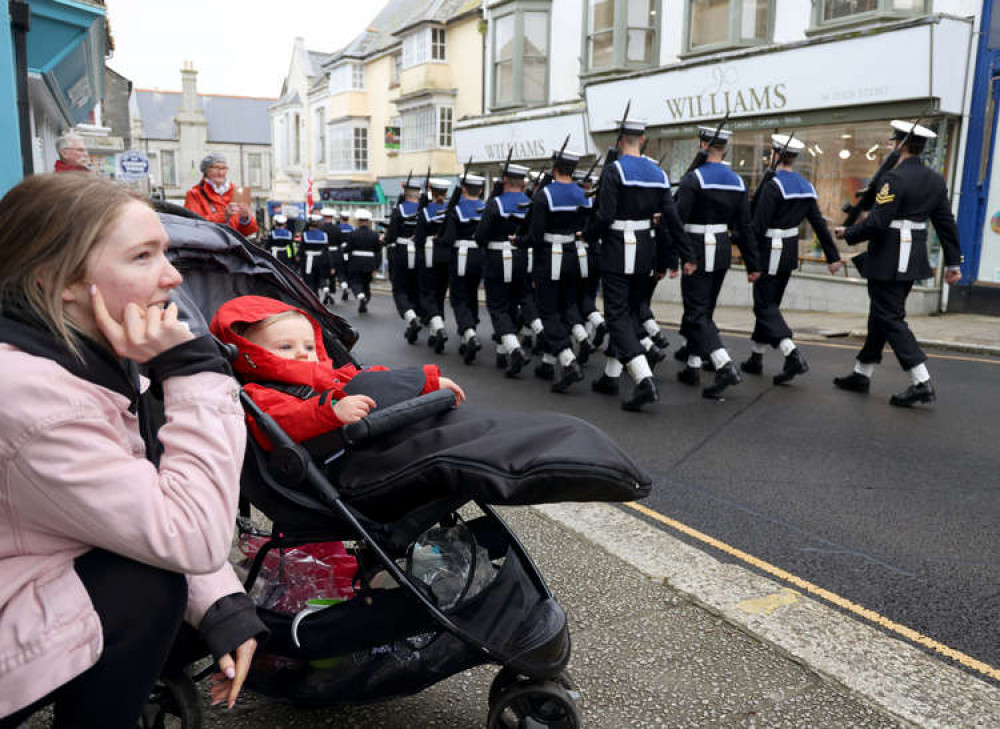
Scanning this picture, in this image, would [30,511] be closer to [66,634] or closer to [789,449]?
[66,634]

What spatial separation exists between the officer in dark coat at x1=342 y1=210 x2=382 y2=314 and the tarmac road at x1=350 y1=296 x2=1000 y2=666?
8279 millimetres

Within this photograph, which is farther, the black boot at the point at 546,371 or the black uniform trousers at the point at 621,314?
the black boot at the point at 546,371

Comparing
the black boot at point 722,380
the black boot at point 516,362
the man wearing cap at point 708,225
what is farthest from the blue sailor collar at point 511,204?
the black boot at point 722,380

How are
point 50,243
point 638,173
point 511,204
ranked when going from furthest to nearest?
point 511,204 → point 638,173 → point 50,243

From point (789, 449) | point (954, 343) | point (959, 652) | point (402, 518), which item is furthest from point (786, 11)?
point (402, 518)

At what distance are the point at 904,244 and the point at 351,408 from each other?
6.40m

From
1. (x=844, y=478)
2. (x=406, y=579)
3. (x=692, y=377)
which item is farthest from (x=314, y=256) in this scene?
Result: (x=406, y=579)

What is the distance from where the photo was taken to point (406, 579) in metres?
2.20

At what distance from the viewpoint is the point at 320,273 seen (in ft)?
61.8

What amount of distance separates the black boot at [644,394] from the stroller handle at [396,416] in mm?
4755

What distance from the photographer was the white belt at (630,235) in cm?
761

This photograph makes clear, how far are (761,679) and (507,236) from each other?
24.1 feet

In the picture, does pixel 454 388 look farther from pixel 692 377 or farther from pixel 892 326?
pixel 692 377

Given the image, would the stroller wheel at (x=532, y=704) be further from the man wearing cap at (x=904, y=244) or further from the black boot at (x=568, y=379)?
the man wearing cap at (x=904, y=244)
